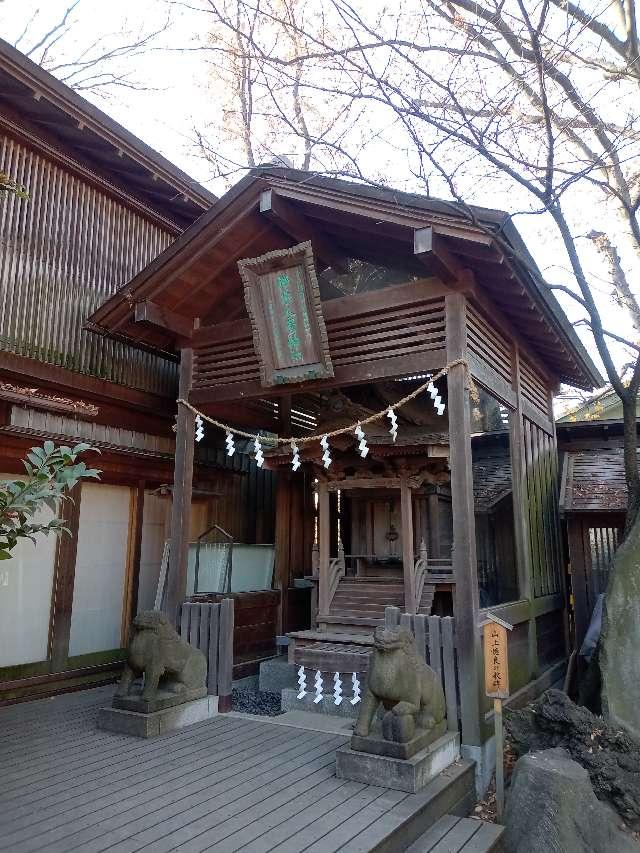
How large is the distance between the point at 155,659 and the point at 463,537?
11.2 feet

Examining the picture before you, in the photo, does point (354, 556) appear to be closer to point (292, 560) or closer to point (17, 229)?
point (292, 560)

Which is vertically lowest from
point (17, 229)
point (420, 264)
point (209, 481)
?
point (209, 481)

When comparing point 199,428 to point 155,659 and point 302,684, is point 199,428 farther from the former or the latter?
point 302,684

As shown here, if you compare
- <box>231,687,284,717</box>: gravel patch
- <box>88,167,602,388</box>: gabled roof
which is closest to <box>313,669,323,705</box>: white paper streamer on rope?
<box>231,687,284,717</box>: gravel patch

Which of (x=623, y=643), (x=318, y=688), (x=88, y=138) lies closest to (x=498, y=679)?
(x=623, y=643)

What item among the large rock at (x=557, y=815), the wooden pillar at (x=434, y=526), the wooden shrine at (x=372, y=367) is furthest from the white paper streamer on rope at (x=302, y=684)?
the wooden pillar at (x=434, y=526)

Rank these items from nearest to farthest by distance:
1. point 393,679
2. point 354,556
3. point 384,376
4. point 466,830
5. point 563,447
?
point 466,830 → point 393,679 → point 384,376 → point 354,556 → point 563,447

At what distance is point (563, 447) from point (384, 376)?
662 centimetres

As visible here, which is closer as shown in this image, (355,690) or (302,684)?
(355,690)

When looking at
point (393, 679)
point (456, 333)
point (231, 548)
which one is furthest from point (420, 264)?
point (231, 548)

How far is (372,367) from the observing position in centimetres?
721

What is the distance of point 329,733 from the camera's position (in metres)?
6.51

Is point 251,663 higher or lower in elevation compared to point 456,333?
lower

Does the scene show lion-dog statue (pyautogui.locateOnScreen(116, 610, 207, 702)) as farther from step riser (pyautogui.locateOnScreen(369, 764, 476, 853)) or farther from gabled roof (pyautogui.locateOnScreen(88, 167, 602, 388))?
gabled roof (pyautogui.locateOnScreen(88, 167, 602, 388))
